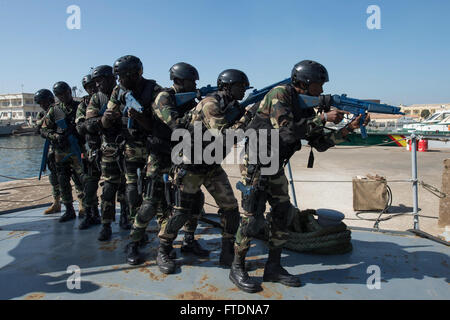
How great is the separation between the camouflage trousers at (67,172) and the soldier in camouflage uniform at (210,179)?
→ 253 cm

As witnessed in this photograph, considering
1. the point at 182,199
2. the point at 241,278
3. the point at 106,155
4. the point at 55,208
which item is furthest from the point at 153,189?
the point at 55,208

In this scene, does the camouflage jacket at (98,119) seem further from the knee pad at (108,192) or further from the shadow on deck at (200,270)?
the shadow on deck at (200,270)

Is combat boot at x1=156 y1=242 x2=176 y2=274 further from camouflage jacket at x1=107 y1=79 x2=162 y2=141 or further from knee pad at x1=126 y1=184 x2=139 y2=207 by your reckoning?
camouflage jacket at x1=107 y1=79 x2=162 y2=141

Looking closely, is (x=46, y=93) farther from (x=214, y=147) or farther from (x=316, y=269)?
(x=316, y=269)

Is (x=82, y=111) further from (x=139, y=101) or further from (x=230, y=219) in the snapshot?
(x=230, y=219)

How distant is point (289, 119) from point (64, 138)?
381 centimetres

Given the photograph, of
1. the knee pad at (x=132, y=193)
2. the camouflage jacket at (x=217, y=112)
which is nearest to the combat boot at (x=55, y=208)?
the knee pad at (x=132, y=193)

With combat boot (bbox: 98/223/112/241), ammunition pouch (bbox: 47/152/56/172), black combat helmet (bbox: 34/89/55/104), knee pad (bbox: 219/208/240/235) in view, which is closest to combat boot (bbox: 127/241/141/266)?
combat boot (bbox: 98/223/112/241)

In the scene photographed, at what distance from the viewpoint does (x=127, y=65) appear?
3287 millimetres

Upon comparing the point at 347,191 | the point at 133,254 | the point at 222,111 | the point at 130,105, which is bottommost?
the point at 347,191

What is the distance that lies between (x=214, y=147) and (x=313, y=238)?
1681 millimetres

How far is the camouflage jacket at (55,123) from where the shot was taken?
15.9 feet
